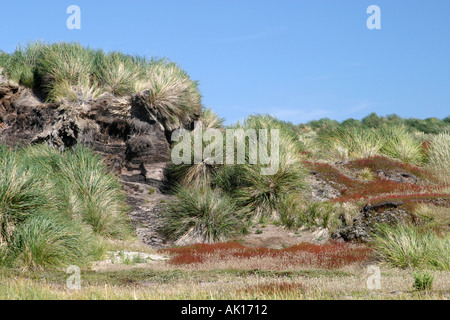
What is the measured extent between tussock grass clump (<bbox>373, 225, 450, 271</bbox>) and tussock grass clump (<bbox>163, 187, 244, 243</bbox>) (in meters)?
6.03

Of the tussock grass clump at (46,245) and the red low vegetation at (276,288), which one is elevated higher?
the tussock grass clump at (46,245)

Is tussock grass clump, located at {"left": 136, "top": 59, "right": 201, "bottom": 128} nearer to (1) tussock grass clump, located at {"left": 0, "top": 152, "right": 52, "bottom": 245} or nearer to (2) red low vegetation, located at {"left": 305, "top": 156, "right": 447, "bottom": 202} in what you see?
(2) red low vegetation, located at {"left": 305, "top": 156, "right": 447, "bottom": 202}

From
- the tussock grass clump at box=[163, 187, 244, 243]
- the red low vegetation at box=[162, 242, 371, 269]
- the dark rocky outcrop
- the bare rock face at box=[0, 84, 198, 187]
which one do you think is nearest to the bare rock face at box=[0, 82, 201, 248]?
the bare rock face at box=[0, 84, 198, 187]

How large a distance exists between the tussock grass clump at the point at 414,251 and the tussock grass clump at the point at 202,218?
6032 mm

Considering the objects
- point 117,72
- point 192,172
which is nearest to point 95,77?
point 117,72

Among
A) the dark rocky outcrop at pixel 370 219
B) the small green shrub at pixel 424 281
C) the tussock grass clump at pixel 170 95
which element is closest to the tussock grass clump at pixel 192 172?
the tussock grass clump at pixel 170 95

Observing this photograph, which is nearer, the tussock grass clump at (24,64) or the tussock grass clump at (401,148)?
the tussock grass clump at (24,64)

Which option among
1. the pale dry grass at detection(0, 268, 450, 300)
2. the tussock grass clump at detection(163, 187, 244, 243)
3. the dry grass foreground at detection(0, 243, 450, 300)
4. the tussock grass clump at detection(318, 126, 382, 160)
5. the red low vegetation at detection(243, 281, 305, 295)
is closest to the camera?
the pale dry grass at detection(0, 268, 450, 300)

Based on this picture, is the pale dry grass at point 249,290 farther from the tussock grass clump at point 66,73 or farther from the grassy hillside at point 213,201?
the tussock grass clump at point 66,73

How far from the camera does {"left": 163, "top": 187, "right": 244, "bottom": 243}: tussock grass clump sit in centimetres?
1766

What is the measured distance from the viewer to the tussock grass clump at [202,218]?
17.7 metres

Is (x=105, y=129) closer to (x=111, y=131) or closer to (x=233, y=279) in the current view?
(x=111, y=131)
